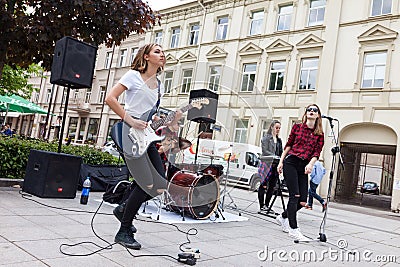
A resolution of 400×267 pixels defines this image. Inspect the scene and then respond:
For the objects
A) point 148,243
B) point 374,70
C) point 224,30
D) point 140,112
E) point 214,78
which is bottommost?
point 148,243

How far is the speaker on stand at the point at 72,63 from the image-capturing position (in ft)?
17.3

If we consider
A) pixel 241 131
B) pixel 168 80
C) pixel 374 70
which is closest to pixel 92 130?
pixel 374 70

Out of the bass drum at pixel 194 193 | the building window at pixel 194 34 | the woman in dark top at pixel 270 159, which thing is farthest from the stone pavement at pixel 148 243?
the building window at pixel 194 34

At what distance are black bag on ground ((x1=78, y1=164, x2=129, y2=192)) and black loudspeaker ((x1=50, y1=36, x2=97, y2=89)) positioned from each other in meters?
1.84

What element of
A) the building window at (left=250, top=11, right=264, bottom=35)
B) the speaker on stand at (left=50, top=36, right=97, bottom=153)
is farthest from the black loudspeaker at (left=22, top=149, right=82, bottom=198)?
the building window at (left=250, top=11, right=264, bottom=35)

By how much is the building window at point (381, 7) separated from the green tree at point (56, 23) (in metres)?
11.3

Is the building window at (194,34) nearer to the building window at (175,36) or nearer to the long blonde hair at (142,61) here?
the building window at (175,36)

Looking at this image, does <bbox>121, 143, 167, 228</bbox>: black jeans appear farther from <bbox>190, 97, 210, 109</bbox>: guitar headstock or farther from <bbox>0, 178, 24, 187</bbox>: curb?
<bbox>0, 178, 24, 187</bbox>: curb

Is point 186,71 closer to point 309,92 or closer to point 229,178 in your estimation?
point 229,178

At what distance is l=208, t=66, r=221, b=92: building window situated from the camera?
3.46 m

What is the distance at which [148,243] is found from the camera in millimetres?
3430

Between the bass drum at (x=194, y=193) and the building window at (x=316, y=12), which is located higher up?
the building window at (x=316, y=12)

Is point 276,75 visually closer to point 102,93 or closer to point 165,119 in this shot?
point 165,119

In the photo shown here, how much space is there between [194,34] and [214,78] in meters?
17.9
